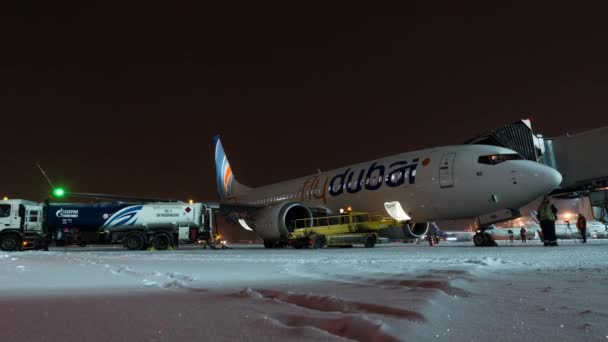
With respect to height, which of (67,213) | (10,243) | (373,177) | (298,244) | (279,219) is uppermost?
(373,177)

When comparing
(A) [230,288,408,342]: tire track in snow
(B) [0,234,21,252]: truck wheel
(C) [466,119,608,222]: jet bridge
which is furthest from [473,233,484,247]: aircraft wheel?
(B) [0,234,21,252]: truck wheel

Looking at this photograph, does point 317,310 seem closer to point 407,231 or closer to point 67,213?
point 407,231

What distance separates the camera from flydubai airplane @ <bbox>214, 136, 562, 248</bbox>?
14867 mm

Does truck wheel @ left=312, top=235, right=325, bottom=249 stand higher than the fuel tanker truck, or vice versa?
the fuel tanker truck

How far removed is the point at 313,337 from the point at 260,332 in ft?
1.06

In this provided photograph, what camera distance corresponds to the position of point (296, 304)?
11.5 feet

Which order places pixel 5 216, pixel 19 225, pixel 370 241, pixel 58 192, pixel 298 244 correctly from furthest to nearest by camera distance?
pixel 58 192
pixel 19 225
pixel 5 216
pixel 298 244
pixel 370 241

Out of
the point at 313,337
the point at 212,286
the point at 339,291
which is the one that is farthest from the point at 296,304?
the point at 212,286

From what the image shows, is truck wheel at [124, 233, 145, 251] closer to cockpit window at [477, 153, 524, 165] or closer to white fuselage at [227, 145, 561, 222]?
white fuselage at [227, 145, 561, 222]

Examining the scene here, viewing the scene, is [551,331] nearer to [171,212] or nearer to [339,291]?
[339,291]

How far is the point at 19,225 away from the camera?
21.1 m

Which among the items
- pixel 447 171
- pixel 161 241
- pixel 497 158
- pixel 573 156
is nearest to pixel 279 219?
pixel 161 241

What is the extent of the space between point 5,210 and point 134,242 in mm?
5571

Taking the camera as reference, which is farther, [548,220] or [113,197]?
[113,197]
